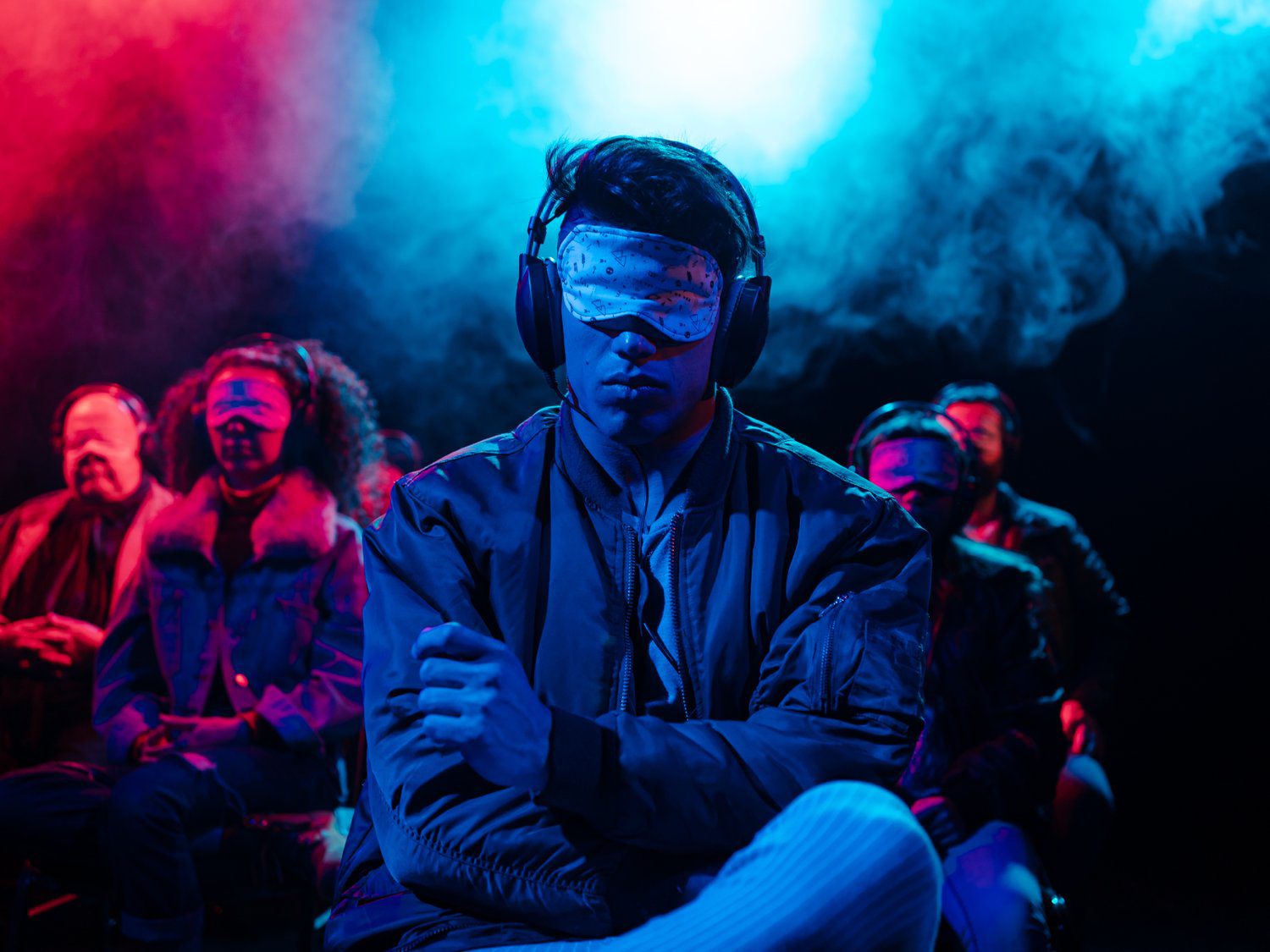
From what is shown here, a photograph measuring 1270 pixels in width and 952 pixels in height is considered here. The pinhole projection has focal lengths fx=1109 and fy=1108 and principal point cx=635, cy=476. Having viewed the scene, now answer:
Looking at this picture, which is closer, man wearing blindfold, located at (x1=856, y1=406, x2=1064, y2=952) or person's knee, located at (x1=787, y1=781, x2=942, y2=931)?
person's knee, located at (x1=787, y1=781, x2=942, y2=931)

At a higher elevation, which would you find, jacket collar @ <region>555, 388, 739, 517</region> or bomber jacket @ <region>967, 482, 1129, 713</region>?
bomber jacket @ <region>967, 482, 1129, 713</region>

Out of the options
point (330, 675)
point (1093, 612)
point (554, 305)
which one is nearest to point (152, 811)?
point (330, 675)

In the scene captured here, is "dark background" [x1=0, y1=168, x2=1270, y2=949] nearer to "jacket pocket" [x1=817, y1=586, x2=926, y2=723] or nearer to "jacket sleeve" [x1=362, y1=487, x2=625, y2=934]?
"jacket pocket" [x1=817, y1=586, x2=926, y2=723]

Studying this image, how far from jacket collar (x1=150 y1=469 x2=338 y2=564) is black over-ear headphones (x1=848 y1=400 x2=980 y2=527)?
1.33 meters

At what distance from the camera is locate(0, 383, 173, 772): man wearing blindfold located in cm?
296

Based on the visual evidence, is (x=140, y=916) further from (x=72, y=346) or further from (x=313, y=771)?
(x=72, y=346)

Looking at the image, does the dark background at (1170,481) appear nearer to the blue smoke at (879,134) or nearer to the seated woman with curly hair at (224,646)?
the blue smoke at (879,134)

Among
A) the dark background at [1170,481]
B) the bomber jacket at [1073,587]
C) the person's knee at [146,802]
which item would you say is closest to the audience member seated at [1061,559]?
the bomber jacket at [1073,587]

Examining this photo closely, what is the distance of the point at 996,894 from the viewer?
82.4 inches

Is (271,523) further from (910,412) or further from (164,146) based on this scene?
(164,146)

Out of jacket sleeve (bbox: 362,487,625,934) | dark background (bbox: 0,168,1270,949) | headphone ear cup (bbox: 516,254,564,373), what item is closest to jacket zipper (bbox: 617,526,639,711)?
jacket sleeve (bbox: 362,487,625,934)

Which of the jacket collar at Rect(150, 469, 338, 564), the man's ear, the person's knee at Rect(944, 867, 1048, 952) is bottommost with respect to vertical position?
the person's knee at Rect(944, 867, 1048, 952)

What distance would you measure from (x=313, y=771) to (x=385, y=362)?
2.25 m

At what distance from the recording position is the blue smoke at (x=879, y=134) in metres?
3.76
